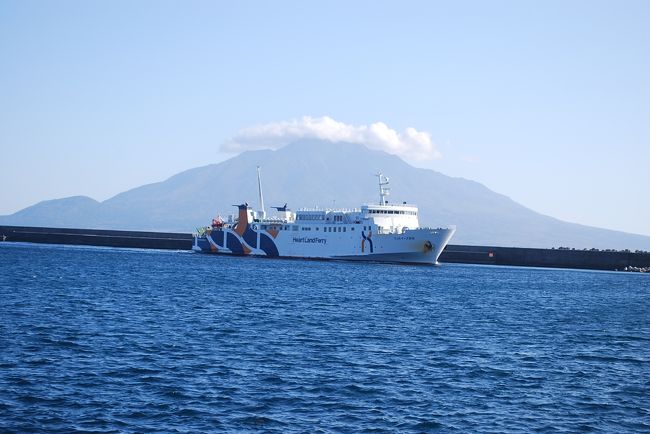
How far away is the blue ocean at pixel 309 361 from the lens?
58.2 ft

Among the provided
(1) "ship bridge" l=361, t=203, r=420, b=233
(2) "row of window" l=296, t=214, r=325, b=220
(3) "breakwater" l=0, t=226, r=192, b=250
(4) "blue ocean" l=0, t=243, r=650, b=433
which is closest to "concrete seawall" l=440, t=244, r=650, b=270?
(1) "ship bridge" l=361, t=203, r=420, b=233

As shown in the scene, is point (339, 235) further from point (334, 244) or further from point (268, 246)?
point (268, 246)

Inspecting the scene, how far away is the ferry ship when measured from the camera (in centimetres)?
8150

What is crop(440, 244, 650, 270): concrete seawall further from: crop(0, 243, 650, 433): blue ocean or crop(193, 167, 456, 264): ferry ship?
crop(0, 243, 650, 433): blue ocean

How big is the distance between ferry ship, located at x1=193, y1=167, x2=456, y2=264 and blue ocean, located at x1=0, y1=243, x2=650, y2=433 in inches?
1304

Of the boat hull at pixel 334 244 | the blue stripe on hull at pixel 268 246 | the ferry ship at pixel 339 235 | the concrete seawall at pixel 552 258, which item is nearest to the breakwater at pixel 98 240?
the boat hull at pixel 334 244

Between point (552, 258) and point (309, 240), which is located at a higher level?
point (309, 240)

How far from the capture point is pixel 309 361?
24.2m

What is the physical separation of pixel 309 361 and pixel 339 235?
204 ft

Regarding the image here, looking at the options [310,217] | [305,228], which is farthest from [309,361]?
[310,217]

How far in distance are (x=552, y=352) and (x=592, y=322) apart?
38.5 feet

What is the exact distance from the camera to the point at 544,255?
335ft

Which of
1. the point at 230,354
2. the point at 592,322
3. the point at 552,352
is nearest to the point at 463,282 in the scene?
the point at 592,322

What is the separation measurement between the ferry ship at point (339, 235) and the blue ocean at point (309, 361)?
33.1 metres
